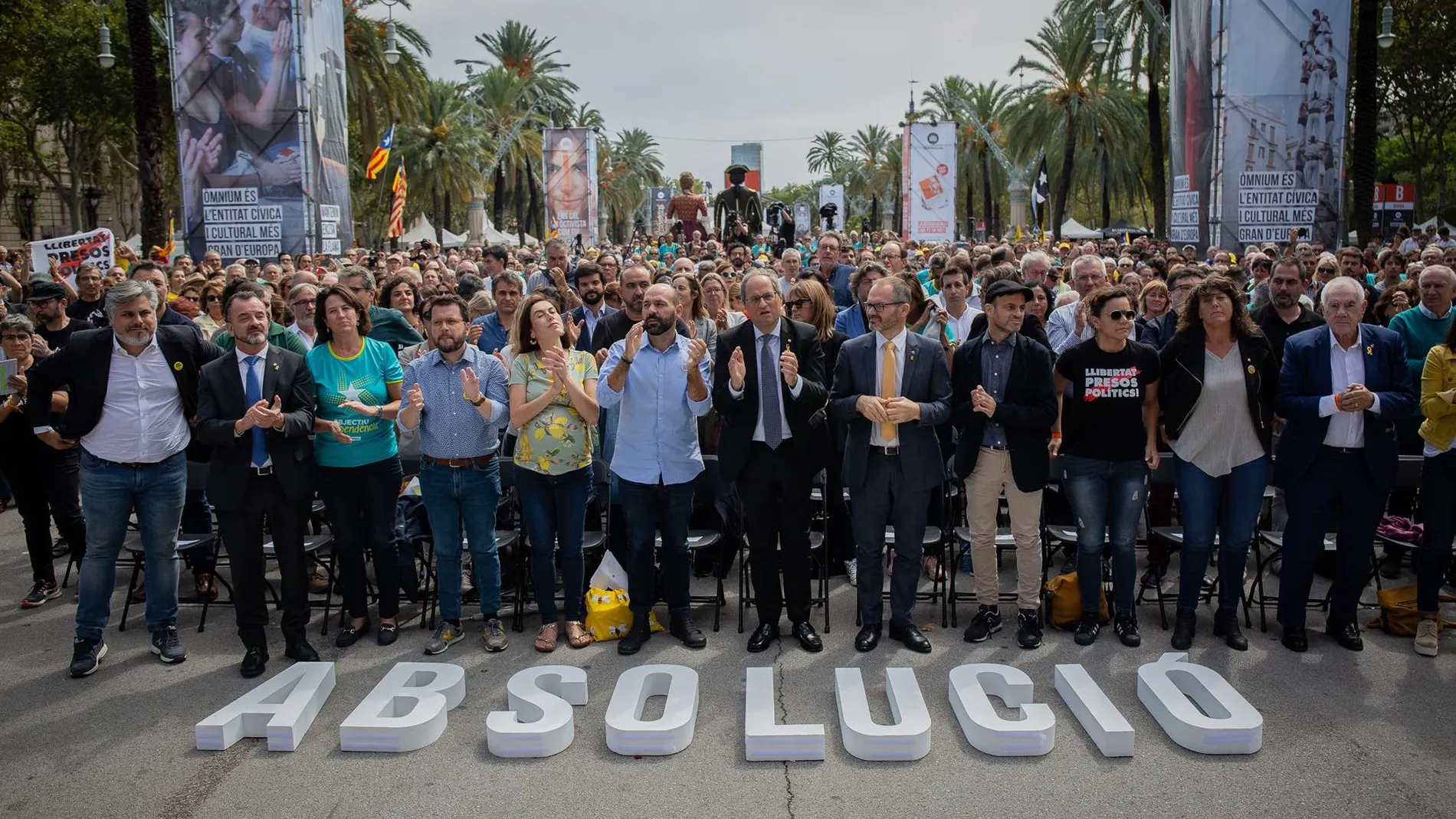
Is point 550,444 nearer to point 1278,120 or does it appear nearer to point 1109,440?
point 1109,440

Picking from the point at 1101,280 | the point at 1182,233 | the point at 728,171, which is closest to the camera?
the point at 1101,280

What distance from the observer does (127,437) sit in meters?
5.74

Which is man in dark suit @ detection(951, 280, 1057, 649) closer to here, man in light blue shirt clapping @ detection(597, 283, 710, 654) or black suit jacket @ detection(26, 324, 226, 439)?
man in light blue shirt clapping @ detection(597, 283, 710, 654)

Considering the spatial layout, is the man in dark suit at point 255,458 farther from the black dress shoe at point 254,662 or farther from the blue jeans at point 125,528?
the blue jeans at point 125,528

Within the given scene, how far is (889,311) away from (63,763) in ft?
15.0

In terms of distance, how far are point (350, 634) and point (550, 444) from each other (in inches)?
67.1

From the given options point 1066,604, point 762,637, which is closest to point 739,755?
point 762,637

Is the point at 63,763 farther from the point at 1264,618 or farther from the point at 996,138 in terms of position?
the point at 996,138

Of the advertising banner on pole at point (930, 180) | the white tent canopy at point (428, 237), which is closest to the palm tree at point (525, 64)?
the white tent canopy at point (428, 237)

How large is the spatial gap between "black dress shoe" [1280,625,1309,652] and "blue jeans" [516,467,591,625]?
4.04 meters

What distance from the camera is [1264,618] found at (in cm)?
630

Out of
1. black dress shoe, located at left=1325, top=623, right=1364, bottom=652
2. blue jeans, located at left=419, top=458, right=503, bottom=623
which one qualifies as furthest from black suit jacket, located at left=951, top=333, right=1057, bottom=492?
blue jeans, located at left=419, top=458, right=503, bottom=623

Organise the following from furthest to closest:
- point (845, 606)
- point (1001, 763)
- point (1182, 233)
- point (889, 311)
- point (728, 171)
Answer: point (728, 171) → point (1182, 233) → point (845, 606) → point (889, 311) → point (1001, 763)

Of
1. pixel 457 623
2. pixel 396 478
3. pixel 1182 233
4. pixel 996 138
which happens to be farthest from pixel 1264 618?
pixel 996 138
